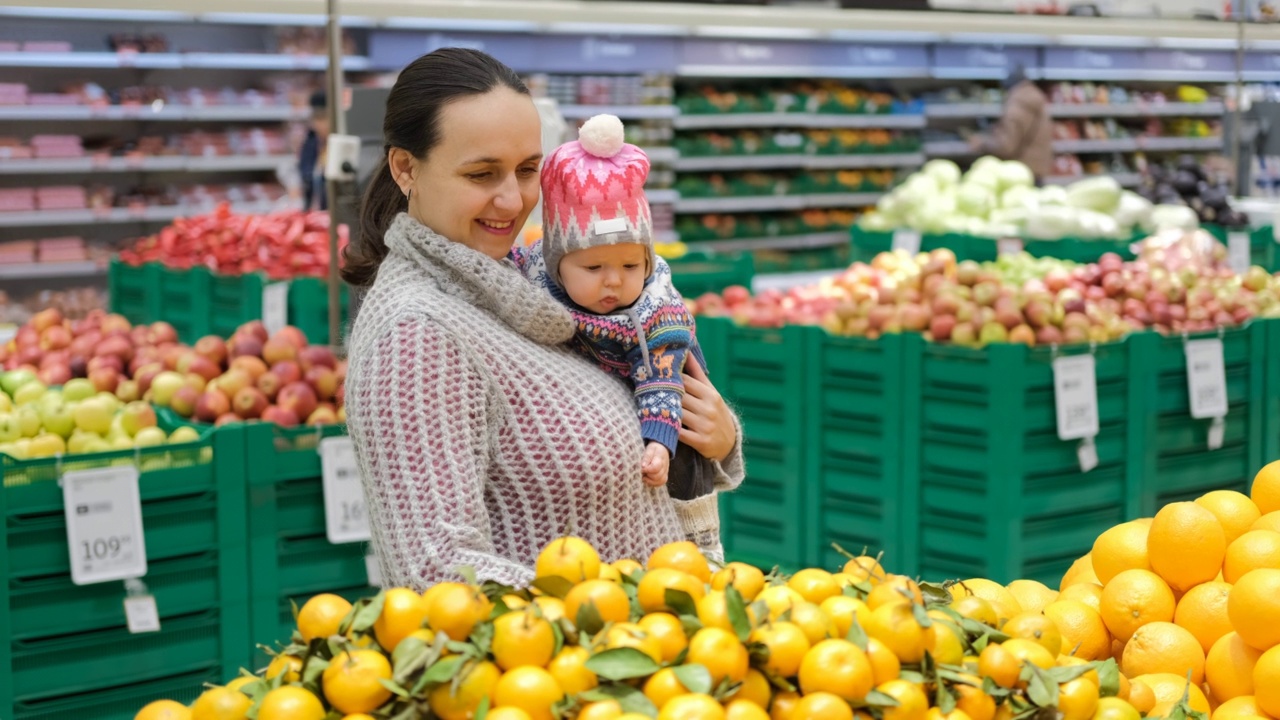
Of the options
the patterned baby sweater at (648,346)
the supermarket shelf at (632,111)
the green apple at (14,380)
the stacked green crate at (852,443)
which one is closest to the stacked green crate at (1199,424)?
the stacked green crate at (852,443)

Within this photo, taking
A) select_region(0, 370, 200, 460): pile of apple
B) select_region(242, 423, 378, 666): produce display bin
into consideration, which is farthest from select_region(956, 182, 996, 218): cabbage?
select_region(0, 370, 200, 460): pile of apple

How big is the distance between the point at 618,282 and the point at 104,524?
134cm

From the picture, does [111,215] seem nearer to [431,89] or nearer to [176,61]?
[176,61]

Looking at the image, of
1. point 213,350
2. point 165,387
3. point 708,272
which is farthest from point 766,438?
point 165,387

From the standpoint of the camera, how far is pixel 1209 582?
71.6 inches

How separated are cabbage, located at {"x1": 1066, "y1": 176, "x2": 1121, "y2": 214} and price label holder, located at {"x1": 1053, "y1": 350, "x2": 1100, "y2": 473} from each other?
3028mm

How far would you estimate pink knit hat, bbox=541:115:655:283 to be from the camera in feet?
5.85

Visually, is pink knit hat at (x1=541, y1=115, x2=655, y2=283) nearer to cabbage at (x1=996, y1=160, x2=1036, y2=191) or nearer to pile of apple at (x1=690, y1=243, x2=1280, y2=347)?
pile of apple at (x1=690, y1=243, x2=1280, y2=347)

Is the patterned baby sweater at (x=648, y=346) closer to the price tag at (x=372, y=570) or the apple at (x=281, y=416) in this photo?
the price tag at (x=372, y=570)

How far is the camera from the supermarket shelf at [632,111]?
9539 mm

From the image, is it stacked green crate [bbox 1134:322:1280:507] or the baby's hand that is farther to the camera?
stacked green crate [bbox 1134:322:1280:507]

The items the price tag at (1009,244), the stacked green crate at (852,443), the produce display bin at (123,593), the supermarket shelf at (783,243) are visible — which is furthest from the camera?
the supermarket shelf at (783,243)

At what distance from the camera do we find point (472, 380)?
63.6 inches

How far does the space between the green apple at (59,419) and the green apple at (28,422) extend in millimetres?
20
